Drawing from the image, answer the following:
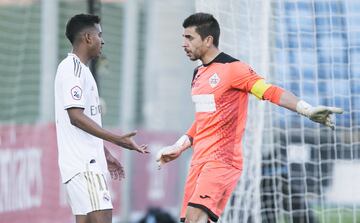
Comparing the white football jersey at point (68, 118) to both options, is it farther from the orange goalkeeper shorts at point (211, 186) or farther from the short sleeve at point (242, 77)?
the short sleeve at point (242, 77)

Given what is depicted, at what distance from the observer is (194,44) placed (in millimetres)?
8578

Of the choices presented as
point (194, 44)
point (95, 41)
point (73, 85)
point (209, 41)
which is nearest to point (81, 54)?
point (95, 41)

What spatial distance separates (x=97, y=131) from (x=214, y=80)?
0.97 meters

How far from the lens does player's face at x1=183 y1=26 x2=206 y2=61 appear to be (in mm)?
8578

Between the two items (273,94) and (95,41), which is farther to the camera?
(95,41)

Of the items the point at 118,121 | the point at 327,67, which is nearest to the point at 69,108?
the point at 327,67

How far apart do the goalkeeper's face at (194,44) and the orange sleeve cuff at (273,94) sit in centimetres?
68

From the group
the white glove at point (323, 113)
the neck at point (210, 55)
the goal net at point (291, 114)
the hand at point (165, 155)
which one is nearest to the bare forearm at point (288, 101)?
the white glove at point (323, 113)

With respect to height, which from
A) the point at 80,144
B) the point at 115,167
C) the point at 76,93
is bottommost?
the point at 115,167

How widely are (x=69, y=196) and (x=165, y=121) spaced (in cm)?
966

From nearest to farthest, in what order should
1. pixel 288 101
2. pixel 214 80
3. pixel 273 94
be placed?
pixel 288 101
pixel 273 94
pixel 214 80

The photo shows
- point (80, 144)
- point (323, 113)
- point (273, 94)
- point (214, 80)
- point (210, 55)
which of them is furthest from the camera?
point (210, 55)

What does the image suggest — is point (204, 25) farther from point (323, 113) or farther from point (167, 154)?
point (323, 113)

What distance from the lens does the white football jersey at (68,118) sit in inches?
322
